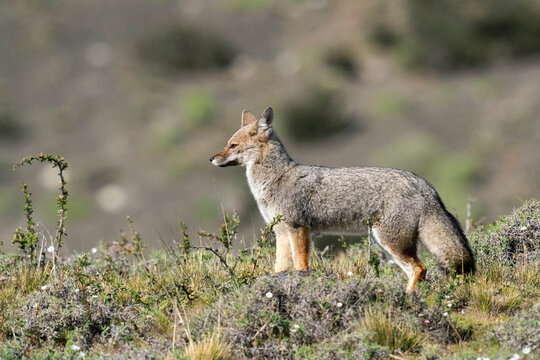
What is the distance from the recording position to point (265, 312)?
686cm

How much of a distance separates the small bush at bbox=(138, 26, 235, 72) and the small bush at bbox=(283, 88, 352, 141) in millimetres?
5288

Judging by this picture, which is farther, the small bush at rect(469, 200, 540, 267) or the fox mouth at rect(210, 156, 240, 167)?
the fox mouth at rect(210, 156, 240, 167)

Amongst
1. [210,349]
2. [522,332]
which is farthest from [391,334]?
[210,349]

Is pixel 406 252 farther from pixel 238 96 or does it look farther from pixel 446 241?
pixel 238 96

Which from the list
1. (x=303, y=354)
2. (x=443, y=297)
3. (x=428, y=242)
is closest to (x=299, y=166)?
(x=428, y=242)

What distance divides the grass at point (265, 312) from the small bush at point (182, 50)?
23.5 meters

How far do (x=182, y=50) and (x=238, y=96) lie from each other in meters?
4.21

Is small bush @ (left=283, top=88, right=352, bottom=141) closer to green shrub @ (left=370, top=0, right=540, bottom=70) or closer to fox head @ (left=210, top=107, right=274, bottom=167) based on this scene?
green shrub @ (left=370, top=0, right=540, bottom=70)

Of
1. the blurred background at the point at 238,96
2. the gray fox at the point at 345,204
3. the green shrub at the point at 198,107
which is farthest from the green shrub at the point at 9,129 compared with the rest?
the gray fox at the point at 345,204

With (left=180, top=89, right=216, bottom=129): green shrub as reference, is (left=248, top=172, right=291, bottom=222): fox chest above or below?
below

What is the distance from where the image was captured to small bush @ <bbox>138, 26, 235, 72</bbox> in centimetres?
3156

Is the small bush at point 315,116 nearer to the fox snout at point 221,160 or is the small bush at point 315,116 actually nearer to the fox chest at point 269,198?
the fox snout at point 221,160

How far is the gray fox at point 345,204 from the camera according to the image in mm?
8156

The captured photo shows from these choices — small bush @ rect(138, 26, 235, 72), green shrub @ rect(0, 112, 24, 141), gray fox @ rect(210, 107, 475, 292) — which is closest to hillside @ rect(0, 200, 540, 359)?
gray fox @ rect(210, 107, 475, 292)
